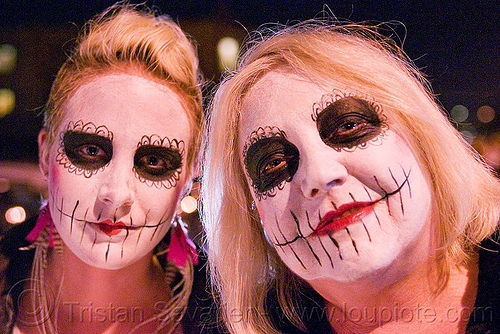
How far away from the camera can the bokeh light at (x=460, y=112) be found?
1853mm

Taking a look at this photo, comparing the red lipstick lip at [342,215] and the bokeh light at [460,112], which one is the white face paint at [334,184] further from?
the bokeh light at [460,112]

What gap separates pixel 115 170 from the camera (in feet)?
4.84

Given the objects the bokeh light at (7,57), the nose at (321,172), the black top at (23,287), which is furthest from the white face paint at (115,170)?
the bokeh light at (7,57)

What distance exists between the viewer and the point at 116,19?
1730 millimetres

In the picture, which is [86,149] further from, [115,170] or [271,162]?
[271,162]

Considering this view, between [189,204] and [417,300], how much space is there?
0.96 m

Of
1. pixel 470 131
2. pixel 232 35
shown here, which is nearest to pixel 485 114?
pixel 470 131

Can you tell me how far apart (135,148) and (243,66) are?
48cm

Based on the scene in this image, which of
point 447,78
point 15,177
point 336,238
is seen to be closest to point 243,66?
point 336,238

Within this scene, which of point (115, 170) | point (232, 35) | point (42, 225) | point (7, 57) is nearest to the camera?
point (115, 170)

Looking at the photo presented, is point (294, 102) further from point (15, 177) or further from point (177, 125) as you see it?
point (15, 177)

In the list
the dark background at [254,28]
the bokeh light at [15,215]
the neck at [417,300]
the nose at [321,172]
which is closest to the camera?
the nose at [321,172]

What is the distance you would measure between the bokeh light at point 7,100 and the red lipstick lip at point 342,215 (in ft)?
6.02

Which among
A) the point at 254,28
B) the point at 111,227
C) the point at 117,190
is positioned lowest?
the point at 111,227
